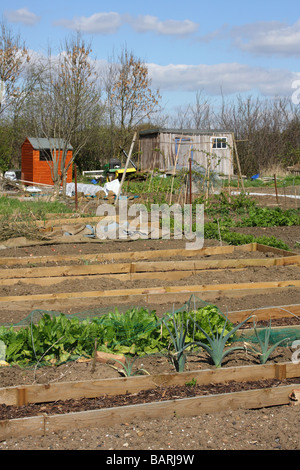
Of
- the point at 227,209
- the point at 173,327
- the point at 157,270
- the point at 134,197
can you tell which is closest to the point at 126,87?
the point at 134,197

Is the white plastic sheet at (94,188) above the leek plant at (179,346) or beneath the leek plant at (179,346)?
above

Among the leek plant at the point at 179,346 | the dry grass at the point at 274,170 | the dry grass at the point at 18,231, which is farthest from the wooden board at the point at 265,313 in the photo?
the dry grass at the point at 274,170

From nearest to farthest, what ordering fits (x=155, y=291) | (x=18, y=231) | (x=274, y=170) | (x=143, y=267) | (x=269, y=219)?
(x=155, y=291) < (x=143, y=267) < (x=18, y=231) < (x=269, y=219) < (x=274, y=170)

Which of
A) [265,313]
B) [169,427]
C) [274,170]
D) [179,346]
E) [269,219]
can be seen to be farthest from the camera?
[274,170]

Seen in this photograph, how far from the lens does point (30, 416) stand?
121 inches

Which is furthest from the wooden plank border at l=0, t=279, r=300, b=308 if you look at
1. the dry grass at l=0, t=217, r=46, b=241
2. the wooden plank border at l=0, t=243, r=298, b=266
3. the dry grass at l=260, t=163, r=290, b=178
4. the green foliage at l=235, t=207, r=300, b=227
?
the dry grass at l=260, t=163, r=290, b=178

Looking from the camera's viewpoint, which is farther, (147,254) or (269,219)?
(269,219)

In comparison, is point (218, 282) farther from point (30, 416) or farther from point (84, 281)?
point (30, 416)

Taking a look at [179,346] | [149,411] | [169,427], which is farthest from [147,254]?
[169,427]

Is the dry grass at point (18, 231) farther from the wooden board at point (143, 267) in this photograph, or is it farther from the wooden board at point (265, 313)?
the wooden board at point (265, 313)

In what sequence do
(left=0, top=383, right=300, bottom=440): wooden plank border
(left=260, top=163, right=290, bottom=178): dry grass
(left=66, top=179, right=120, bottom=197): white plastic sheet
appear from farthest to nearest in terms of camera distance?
(left=260, top=163, right=290, bottom=178): dry grass → (left=66, top=179, right=120, bottom=197): white plastic sheet → (left=0, top=383, right=300, bottom=440): wooden plank border

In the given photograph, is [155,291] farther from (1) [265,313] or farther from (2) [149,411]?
(2) [149,411]

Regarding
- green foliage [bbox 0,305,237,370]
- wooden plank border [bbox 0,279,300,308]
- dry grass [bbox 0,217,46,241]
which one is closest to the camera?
green foliage [bbox 0,305,237,370]

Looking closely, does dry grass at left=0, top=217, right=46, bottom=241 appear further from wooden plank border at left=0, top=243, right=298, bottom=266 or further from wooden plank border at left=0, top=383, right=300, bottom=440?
wooden plank border at left=0, top=383, right=300, bottom=440
